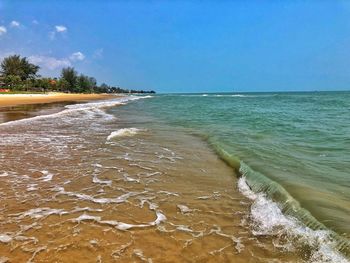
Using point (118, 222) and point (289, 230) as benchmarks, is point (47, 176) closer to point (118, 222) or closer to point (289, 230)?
point (118, 222)

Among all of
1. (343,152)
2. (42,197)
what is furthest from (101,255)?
(343,152)

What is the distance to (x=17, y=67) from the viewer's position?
9662 cm

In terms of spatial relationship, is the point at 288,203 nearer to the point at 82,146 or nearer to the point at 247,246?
the point at 247,246

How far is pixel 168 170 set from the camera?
880cm

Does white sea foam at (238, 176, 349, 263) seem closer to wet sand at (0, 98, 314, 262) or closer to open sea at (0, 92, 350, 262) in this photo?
open sea at (0, 92, 350, 262)

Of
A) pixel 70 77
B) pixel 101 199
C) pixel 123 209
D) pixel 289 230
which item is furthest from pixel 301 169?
pixel 70 77

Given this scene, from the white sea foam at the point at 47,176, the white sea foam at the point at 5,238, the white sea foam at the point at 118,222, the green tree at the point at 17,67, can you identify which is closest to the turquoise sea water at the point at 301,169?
the white sea foam at the point at 118,222

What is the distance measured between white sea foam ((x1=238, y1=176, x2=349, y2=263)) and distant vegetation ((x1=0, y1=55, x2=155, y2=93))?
3274 inches

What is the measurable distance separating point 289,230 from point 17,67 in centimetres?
10668

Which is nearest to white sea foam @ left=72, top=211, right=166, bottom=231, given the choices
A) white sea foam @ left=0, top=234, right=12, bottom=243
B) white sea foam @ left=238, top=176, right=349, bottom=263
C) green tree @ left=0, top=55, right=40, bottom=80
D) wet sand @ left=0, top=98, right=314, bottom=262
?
wet sand @ left=0, top=98, right=314, bottom=262

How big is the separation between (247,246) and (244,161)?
5.33 metres

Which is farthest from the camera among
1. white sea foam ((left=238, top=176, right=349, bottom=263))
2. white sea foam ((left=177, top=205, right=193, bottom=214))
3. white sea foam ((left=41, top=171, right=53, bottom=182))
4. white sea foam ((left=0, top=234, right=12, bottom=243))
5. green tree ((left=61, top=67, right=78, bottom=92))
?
green tree ((left=61, top=67, right=78, bottom=92))

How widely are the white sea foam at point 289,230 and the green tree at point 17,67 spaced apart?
10093 centimetres

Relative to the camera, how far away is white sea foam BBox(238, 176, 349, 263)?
4.30 meters
